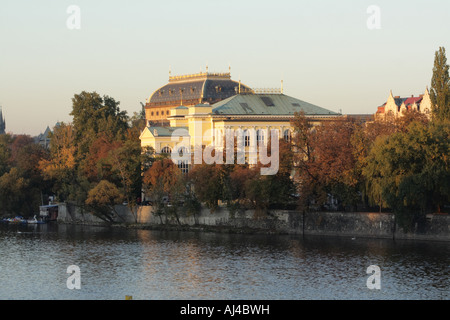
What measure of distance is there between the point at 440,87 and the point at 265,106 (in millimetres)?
28696

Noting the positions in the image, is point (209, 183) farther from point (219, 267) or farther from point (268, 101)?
point (268, 101)

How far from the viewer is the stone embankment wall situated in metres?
74.0

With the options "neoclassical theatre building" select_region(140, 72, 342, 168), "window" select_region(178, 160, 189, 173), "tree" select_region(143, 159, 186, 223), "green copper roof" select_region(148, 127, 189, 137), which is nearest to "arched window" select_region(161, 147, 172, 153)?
"neoclassical theatre building" select_region(140, 72, 342, 168)

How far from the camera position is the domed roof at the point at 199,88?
499 feet

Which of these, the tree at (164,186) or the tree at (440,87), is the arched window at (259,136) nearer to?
the tree at (164,186)

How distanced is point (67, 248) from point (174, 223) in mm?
15594

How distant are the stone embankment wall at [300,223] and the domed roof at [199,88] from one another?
5888 cm

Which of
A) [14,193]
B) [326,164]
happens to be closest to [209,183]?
[326,164]

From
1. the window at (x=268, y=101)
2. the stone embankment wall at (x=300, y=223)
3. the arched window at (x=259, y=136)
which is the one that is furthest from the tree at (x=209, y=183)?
the window at (x=268, y=101)

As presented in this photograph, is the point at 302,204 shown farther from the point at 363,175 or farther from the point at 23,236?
the point at 23,236

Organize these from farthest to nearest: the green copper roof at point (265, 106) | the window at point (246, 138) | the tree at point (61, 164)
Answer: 1. the green copper roof at point (265, 106)
2. the tree at point (61, 164)
3. the window at point (246, 138)

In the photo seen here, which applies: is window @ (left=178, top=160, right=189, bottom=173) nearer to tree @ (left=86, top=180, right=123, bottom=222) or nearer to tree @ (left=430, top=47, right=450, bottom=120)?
tree @ (left=86, top=180, right=123, bottom=222)
